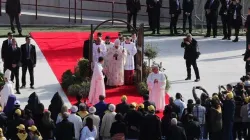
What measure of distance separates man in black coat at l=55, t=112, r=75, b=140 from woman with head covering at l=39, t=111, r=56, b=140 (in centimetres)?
33

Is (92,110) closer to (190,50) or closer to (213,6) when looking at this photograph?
(190,50)

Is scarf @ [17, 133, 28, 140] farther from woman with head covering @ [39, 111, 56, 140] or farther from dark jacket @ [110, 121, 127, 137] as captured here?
dark jacket @ [110, 121, 127, 137]

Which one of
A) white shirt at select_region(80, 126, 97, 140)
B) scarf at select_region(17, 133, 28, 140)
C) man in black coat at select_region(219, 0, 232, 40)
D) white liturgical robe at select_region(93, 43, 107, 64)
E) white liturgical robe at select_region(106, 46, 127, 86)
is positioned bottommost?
white shirt at select_region(80, 126, 97, 140)

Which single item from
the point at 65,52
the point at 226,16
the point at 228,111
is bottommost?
the point at 228,111

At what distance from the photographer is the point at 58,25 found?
36500 millimetres

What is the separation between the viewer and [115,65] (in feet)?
82.6

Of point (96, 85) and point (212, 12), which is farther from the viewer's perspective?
point (212, 12)

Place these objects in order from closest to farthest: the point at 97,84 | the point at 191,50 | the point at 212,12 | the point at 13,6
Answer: the point at 97,84, the point at 191,50, the point at 13,6, the point at 212,12

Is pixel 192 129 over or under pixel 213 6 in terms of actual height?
under

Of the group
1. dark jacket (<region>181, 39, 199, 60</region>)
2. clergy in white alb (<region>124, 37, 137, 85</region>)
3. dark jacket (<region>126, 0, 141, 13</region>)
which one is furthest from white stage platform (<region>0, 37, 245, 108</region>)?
dark jacket (<region>126, 0, 141, 13</region>)

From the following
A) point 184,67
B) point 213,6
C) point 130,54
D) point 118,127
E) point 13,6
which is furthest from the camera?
point 213,6

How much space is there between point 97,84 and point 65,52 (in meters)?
7.36

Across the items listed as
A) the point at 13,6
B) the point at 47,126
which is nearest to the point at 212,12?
the point at 13,6

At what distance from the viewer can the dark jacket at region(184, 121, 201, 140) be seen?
60.6 feet
